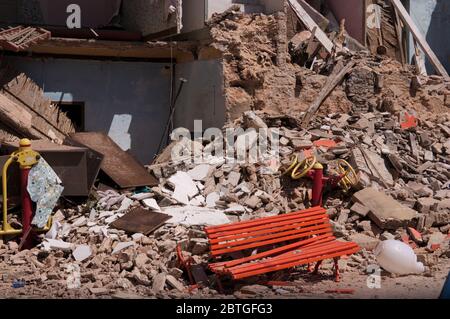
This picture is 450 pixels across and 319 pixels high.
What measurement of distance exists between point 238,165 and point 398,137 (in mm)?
3143

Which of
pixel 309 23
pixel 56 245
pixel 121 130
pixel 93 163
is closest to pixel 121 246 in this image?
pixel 56 245

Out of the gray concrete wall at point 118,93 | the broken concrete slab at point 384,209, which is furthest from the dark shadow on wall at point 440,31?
the broken concrete slab at point 384,209

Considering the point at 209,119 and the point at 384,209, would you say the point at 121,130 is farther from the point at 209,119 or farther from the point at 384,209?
the point at 384,209

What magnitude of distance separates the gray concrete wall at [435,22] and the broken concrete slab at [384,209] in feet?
27.8

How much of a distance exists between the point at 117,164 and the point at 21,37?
307cm

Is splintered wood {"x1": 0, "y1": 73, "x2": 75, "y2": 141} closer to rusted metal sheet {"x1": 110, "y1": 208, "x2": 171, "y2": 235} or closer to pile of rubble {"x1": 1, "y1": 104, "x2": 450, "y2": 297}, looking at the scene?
pile of rubble {"x1": 1, "y1": 104, "x2": 450, "y2": 297}

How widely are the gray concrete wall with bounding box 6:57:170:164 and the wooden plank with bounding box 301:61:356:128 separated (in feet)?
12.8

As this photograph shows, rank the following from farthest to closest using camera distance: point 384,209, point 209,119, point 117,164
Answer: point 209,119 → point 117,164 → point 384,209

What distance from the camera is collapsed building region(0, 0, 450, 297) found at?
9250mm

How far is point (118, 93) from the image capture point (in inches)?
593

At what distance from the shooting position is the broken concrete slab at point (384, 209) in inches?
389

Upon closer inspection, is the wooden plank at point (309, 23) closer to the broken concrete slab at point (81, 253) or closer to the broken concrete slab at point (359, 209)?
the broken concrete slab at point (359, 209)
